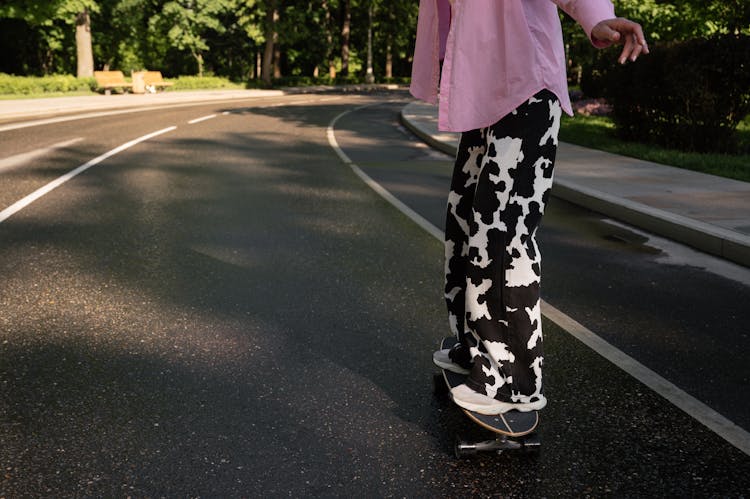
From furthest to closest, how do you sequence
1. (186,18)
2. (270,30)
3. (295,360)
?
1. (270,30)
2. (186,18)
3. (295,360)

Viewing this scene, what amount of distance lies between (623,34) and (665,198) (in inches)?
245

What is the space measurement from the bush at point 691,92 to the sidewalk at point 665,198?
1.41 meters

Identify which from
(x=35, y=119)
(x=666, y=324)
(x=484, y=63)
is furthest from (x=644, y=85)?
(x=35, y=119)

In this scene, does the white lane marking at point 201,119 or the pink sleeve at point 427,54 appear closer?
the pink sleeve at point 427,54

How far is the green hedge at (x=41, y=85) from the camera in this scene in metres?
28.3

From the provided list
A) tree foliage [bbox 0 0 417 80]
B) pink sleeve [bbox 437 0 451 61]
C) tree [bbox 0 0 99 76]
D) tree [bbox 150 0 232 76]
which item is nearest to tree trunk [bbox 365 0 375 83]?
tree foliage [bbox 0 0 417 80]

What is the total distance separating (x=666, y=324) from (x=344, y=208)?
4110mm

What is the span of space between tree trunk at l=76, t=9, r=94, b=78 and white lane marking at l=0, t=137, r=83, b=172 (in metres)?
22.7

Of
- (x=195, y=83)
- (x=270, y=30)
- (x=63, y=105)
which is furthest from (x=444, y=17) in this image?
(x=270, y=30)

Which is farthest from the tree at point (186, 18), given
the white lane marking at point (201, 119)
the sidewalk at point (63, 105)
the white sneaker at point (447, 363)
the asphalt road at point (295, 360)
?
the white sneaker at point (447, 363)

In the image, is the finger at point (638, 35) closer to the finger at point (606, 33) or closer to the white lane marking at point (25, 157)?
the finger at point (606, 33)

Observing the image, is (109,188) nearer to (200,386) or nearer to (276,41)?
(200,386)

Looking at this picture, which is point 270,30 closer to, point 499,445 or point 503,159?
point 503,159

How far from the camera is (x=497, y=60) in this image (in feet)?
8.39
